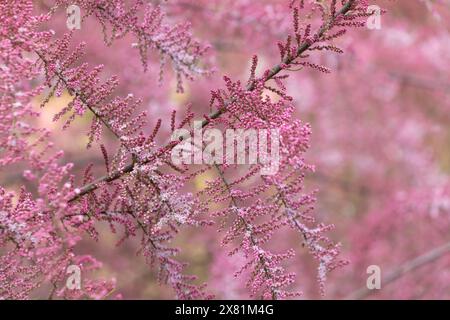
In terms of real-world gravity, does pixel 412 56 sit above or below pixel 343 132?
above

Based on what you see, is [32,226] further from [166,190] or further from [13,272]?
[166,190]

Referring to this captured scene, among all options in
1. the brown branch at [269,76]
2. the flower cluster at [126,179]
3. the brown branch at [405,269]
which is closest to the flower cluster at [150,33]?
the flower cluster at [126,179]

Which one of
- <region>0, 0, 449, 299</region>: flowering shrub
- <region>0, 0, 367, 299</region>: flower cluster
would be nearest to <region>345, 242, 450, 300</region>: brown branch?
<region>0, 0, 449, 299</region>: flowering shrub

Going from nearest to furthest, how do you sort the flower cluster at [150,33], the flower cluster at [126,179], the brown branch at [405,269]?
the flower cluster at [126,179]
the flower cluster at [150,33]
the brown branch at [405,269]

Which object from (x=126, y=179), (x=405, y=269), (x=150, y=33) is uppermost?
(x=150, y=33)

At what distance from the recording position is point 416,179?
4.72m

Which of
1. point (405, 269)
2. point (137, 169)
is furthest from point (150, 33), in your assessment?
point (405, 269)

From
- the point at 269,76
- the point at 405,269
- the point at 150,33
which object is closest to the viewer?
the point at 269,76

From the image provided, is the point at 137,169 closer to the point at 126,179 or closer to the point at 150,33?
the point at 126,179

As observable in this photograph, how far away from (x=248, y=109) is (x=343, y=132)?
363 cm

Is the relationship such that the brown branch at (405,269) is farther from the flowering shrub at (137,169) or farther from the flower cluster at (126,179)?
the flower cluster at (126,179)

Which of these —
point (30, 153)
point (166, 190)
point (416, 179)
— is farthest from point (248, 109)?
point (416, 179)

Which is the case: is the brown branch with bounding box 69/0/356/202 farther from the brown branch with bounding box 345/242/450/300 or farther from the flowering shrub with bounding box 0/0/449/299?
the brown branch with bounding box 345/242/450/300

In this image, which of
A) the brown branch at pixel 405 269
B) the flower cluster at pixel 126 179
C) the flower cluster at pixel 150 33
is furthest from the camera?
the brown branch at pixel 405 269
